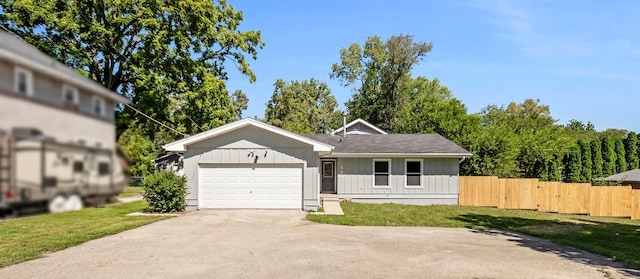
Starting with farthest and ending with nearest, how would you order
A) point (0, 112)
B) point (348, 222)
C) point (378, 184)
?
point (378, 184) → point (348, 222) → point (0, 112)

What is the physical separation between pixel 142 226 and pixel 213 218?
300cm

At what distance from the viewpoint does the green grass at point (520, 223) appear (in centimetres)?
1342

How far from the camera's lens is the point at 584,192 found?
928 inches

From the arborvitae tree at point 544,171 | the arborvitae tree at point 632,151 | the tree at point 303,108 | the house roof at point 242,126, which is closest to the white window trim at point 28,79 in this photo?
the house roof at point 242,126

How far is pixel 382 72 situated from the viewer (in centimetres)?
4891

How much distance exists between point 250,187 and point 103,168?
19597 mm

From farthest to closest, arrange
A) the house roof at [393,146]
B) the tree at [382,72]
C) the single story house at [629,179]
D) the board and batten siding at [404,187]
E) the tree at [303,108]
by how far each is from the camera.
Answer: the tree at [303,108] → the tree at [382,72] → the single story house at [629,179] → the board and batten siding at [404,187] → the house roof at [393,146]

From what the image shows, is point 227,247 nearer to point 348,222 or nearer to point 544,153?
point 348,222

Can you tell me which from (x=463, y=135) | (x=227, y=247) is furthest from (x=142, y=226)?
(x=463, y=135)

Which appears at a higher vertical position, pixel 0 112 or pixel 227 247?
pixel 0 112

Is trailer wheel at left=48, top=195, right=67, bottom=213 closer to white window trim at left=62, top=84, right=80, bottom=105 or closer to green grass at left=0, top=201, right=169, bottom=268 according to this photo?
white window trim at left=62, top=84, right=80, bottom=105

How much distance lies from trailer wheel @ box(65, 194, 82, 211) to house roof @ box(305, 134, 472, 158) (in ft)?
78.1

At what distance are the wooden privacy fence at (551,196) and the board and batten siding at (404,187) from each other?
82 centimetres

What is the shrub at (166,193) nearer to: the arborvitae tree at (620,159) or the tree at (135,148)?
the tree at (135,148)
